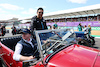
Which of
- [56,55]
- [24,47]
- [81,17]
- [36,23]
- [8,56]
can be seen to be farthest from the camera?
[81,17]

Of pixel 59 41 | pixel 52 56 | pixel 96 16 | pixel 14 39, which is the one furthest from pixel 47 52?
pixel 96 16

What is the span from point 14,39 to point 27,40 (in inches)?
61.7

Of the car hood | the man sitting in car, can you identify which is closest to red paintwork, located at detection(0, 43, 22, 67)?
the man sitting in car

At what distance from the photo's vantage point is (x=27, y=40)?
2051 mm

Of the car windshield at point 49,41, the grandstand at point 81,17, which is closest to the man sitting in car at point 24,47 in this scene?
the car windshield at point 49,41

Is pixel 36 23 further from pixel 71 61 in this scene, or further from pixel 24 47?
pixel 71 61

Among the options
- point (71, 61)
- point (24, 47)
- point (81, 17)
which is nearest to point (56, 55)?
point (71, 61)

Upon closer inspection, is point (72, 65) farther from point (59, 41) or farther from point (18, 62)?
point (18, 62)

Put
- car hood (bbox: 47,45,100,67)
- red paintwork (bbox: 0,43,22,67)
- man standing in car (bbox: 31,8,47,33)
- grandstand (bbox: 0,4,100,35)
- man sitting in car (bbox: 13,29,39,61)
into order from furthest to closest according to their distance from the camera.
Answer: grandstand (bbox: 0,4,100,35)
man standing in car (bbox: 31,8,47,33)
red paintwork (bbox: 0,43,22,67)
man sitting in car (bbox: 13,29,39,61)
car hood (bbox: 47,45,100,67)

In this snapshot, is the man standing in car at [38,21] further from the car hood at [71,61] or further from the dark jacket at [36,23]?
the car hood at [71,61]

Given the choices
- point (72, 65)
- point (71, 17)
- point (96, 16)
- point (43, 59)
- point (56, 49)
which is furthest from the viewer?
point (71, 17)

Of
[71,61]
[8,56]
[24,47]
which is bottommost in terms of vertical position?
[8,56]

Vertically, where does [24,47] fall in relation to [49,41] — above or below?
below

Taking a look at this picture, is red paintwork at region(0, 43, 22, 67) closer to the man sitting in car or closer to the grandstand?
the man sitting in car
